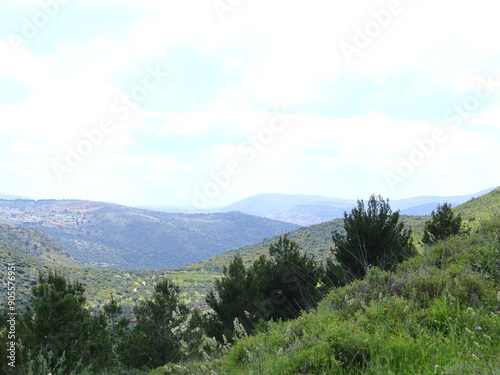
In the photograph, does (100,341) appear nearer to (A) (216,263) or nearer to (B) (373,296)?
(B) (373,296)

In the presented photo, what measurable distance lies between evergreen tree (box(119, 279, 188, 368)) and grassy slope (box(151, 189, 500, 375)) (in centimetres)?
1775

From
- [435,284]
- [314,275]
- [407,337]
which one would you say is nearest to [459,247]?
[435,284]

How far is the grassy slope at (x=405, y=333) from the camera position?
11.2 ft

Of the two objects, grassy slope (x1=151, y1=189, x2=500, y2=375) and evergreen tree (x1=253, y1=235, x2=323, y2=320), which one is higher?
grassy slope (x1=151, y1=189, x2=500, y2=375)

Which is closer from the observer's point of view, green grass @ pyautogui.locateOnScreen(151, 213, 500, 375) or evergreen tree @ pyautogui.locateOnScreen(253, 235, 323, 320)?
green grass @ pyautogui.locateOnScreen(151, 213, 500, 375)

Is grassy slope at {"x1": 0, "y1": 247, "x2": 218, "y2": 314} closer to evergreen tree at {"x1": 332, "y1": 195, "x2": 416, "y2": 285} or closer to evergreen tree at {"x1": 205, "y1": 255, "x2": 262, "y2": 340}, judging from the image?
evergreen tree at {"x1": 205, "y1": 255, "x2": 262, "y2": 340}

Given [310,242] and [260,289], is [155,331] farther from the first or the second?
[310,242]

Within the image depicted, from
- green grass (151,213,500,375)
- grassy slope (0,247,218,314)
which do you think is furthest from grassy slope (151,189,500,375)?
grassy slope (0,247,218,314)

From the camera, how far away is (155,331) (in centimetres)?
2269

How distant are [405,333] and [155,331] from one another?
72.1 feet

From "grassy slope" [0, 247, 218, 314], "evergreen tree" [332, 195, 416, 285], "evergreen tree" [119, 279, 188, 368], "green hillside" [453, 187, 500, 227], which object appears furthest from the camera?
"grassy slope" [0, 247, 218, 314]

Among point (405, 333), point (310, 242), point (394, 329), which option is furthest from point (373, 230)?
point (310, 242)

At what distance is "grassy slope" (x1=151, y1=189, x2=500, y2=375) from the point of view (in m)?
3.43

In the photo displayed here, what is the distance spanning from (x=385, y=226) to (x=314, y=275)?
26.3 feet
